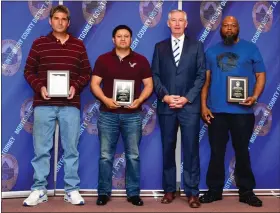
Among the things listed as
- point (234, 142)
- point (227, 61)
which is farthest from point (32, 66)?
point (234, 142)

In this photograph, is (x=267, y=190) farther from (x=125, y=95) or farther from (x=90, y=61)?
(x=90, y=61)

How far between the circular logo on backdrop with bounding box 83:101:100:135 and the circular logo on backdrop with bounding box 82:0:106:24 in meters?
0.89

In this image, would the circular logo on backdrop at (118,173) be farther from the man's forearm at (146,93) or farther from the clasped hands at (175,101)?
the clasped hands at (175,101)

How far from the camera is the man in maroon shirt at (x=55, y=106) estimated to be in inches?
144

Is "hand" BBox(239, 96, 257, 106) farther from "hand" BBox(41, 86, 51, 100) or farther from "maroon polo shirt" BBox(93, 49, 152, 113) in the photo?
Result: "hand" BBox(41, 86, 51, 100)

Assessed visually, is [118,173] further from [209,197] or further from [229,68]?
[229,68]

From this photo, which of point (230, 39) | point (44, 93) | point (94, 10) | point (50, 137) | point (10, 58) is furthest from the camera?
point (94, 10)

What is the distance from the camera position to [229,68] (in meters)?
3.76

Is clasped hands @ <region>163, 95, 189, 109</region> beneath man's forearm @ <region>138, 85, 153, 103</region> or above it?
beneath

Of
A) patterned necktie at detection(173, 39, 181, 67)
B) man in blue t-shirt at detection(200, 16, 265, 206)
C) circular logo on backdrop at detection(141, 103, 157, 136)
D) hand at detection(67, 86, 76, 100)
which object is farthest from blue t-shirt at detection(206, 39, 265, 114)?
hand at detection(67, 86, 76, 100)

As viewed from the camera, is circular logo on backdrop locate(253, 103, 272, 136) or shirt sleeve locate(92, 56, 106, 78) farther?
circular logo on backdrop locate(253, 103, 272, 136)

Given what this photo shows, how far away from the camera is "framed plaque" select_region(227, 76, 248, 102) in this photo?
372cm

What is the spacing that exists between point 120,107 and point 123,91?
0.52 ft

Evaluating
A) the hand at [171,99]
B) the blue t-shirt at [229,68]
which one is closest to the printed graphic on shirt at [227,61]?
the blue t-shirt at [229,68]
